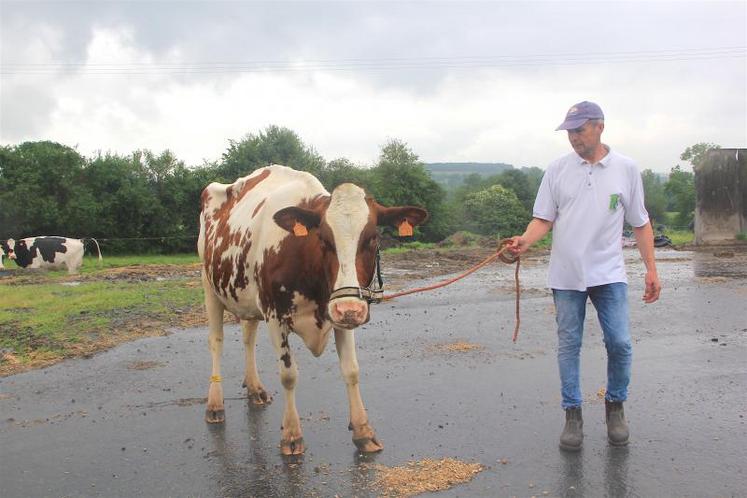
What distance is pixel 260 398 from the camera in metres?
6.45

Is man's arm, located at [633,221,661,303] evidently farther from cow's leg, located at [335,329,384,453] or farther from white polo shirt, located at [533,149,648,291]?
cow's leg, located at [335,329,384,453]

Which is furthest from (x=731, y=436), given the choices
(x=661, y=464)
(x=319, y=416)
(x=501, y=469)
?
A: (x=319, y=416)

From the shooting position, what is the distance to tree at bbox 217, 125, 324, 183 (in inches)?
1725

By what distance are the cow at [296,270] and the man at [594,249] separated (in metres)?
1.21

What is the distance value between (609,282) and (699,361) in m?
3.36

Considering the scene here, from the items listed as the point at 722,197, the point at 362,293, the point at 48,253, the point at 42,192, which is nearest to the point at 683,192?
the point at 722,197

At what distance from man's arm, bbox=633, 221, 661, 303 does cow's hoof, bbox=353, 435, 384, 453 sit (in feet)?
7.64

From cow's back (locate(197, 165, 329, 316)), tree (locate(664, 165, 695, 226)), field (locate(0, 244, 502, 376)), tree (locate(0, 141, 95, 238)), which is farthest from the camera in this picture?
tree (locate(664, 165, 695, 226))

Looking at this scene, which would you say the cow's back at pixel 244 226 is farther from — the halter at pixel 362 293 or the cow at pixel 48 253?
the cow at pixel 48 253

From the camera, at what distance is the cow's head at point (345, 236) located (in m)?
4.54

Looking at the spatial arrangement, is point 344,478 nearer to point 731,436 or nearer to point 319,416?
point 319,416

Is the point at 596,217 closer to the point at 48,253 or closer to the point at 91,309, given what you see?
the point at 91,309

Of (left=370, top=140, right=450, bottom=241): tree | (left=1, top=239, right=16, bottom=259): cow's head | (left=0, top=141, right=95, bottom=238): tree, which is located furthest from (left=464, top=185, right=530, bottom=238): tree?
(left=1, top=239, right=16, bottom=259): cow's head

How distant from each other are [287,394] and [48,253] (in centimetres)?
2187
